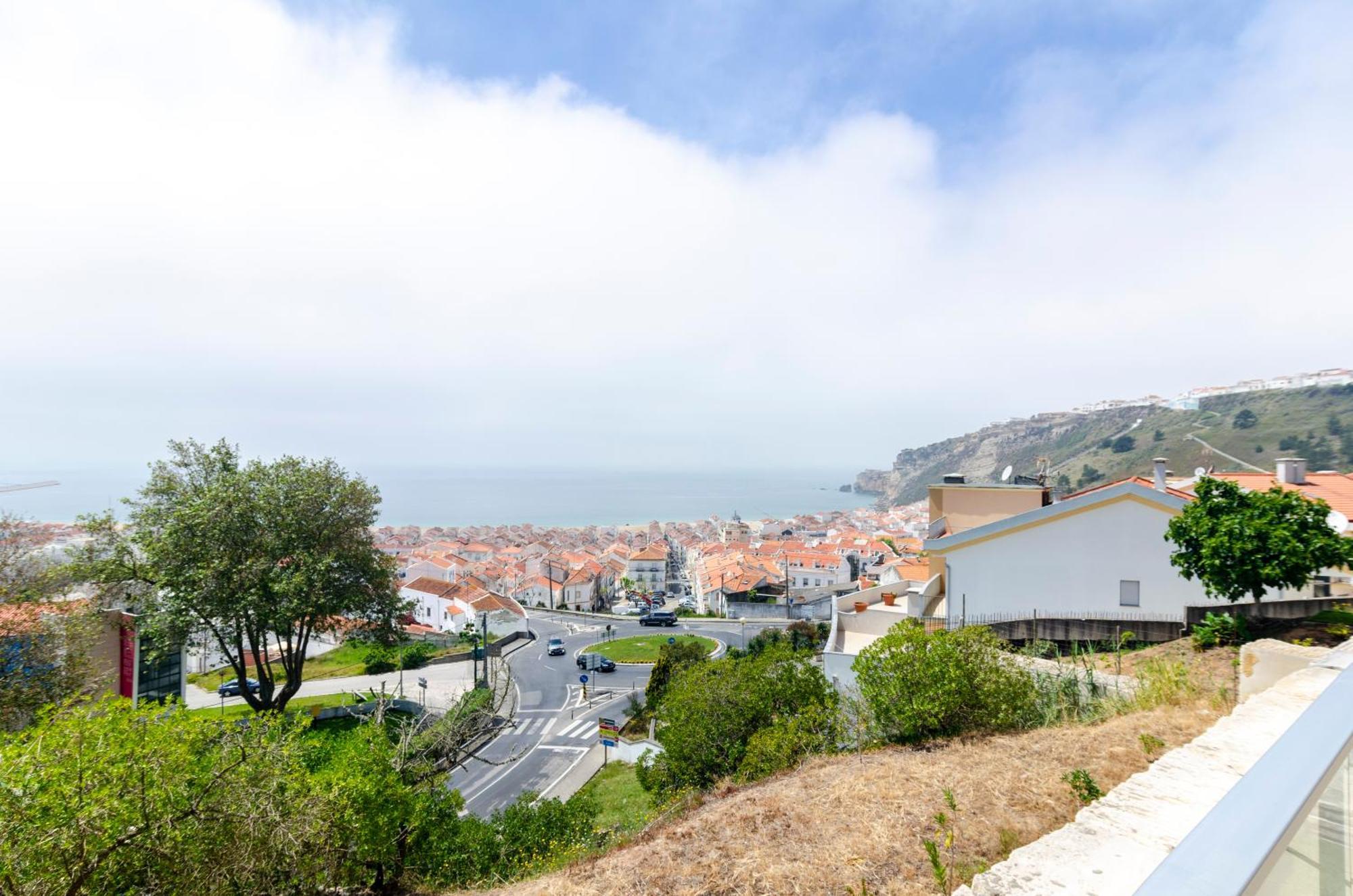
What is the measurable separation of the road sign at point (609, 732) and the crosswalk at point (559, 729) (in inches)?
27.7

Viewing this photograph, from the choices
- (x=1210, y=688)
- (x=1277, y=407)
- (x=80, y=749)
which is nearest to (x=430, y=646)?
(x=80, y=749)

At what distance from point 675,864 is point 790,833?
0.98 meters

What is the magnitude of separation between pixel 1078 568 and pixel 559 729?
19.9 m

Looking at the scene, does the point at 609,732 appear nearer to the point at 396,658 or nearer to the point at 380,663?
the point at 380,663

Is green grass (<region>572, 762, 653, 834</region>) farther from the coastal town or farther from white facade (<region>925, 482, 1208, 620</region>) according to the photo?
the coastal town

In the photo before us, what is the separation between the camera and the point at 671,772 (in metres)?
11.0

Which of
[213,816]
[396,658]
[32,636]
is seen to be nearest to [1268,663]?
[213,816]

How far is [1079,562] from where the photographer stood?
12.4 m

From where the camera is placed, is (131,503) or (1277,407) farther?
(1277,407)

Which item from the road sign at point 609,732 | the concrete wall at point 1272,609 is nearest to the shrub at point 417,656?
the road sign at point 609,732

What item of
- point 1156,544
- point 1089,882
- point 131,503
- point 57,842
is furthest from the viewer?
point 131,503

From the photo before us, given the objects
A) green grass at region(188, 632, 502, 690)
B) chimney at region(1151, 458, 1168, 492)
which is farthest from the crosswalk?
chimney at region(1151, 458, 1168, 492)

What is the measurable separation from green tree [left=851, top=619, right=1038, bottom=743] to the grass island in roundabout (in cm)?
2934

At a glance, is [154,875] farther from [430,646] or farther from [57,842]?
[430,646]
